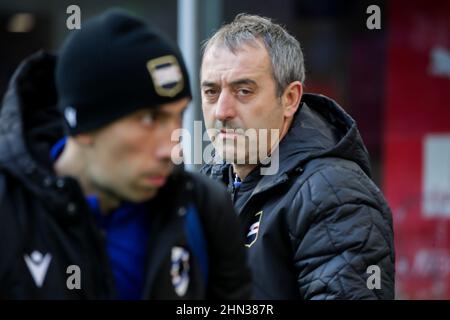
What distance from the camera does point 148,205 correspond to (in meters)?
2.39

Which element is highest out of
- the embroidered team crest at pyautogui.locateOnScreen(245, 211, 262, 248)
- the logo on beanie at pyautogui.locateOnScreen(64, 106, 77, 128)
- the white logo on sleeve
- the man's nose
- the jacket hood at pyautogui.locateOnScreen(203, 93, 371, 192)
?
the logo on beanie at pyautogui.locateOnScreen(64, 106, 77, 128)

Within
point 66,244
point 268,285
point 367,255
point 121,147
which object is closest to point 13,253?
point 66,244

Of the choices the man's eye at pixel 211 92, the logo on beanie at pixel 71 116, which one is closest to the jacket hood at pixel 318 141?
the man's eye at pixel 211 92

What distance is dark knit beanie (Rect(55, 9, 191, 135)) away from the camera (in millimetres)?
2184

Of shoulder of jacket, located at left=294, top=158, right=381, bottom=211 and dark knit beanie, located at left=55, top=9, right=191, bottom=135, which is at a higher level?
dark knit beanie, located at left=55, top=9, right=191, bottom=135

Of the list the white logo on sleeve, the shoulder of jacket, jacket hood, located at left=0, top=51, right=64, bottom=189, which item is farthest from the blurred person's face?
the white logo on sleeve

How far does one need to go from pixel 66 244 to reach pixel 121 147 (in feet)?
0.88

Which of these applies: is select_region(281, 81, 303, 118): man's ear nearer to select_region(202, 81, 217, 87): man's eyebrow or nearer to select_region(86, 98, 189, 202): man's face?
select_region(202, 81, 217, 87): man's eyebrow

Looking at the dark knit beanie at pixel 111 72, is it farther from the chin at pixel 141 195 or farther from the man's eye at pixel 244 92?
the man's eye at pixel 244 92

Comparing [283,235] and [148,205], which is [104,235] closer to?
[148,205]

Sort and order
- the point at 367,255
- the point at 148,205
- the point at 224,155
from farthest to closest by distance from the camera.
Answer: the point at 224,155 < the point at 367,255 < the point at 148,205

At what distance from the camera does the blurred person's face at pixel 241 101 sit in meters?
3.47

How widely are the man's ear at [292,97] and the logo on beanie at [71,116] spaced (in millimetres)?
1463

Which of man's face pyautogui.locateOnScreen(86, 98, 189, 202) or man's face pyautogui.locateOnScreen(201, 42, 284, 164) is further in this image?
man's face pyautogui.locateOnScreen(201, 42, 284, 164)
